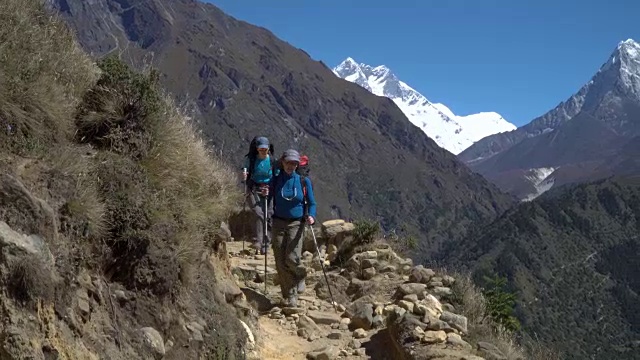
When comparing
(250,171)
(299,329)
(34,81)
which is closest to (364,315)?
(299,329)

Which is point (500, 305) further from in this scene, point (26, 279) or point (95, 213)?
point (26, 279)

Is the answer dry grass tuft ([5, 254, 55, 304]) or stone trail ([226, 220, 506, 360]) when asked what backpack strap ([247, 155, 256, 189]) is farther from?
dry grass tuft ([5, 254, 55, 304])

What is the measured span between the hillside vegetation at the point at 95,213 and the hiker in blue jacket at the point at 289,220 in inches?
68.3

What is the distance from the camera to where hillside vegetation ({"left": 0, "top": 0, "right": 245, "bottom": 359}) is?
169 inches

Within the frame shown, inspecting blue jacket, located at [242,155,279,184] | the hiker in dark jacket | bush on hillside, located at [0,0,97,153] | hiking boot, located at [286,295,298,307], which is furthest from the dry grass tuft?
blue jacket, located at [242,155,279,184]

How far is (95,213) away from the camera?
5117mm

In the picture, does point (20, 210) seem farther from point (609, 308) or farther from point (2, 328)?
point (609, 308)

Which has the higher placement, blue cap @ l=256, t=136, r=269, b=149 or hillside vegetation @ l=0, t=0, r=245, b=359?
blue cap @ l=256, t=136, r=269, b=149

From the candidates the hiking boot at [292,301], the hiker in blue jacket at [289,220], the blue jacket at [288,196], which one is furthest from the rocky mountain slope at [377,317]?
the blue jacket at [288,196]

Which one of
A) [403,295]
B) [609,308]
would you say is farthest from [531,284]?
[403,295]

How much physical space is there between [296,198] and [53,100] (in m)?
4.25

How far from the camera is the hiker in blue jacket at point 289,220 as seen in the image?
9375mm

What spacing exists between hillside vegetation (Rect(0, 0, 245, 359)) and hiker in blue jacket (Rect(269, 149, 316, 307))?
1.74 meters

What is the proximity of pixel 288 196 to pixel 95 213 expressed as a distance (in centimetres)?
450
